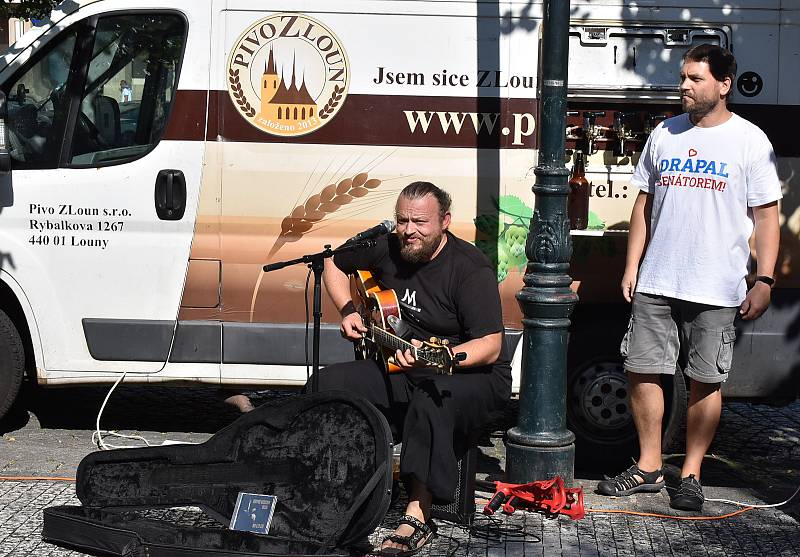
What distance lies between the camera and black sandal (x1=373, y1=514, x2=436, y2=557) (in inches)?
201

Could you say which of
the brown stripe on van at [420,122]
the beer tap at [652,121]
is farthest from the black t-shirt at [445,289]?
the beer tap at [652,121]

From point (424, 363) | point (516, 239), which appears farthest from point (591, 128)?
point (424, 363)

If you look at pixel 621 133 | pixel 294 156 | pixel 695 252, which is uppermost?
pixel 621 133

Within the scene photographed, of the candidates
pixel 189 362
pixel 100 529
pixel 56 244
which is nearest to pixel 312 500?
pixel 100 529

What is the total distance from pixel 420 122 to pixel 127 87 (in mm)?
1522

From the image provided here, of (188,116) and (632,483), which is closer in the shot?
(632,483)

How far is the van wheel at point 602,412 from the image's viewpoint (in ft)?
21.7

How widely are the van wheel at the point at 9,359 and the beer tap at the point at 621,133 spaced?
3.25 metres

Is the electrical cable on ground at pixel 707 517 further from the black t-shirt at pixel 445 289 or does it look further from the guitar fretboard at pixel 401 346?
the guitar fretboard at pixel 401 346

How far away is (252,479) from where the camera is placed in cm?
520

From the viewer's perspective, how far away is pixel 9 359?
679cm

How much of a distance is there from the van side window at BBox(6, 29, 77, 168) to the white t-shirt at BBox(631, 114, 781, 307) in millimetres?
3033

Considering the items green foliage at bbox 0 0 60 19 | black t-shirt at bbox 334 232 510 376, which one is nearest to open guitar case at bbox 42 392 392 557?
black t-shirt at bbox 334 232 510 376

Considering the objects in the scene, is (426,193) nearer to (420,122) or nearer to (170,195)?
(420,122)
